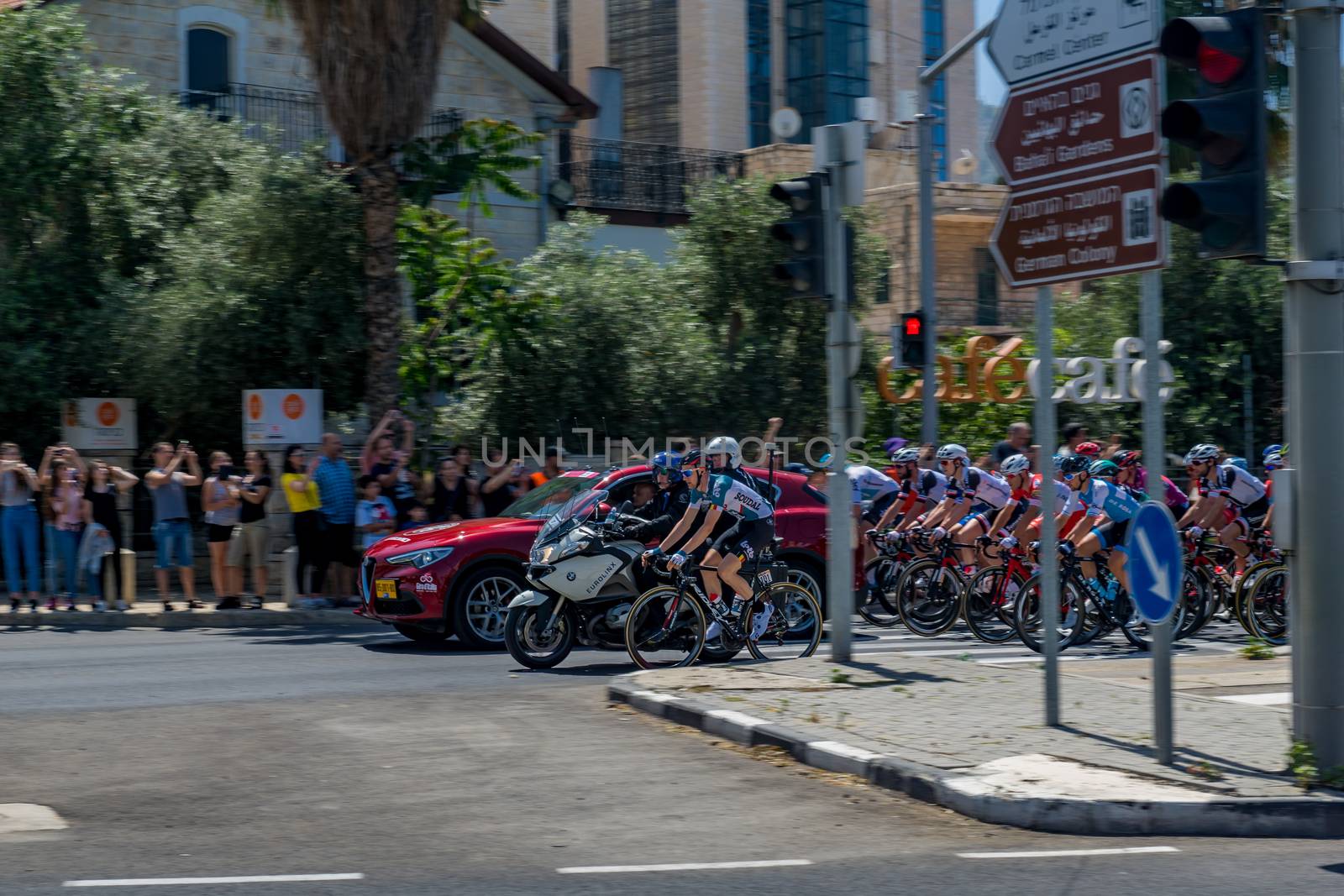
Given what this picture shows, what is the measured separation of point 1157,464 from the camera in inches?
316

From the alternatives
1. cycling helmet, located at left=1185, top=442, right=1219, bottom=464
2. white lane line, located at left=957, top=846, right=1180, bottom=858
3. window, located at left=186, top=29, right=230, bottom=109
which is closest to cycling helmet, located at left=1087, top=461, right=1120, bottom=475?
cycling helmet, located at left=1185, top=442, right=1219, bottom=464

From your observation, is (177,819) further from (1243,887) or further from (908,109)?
(908,109)

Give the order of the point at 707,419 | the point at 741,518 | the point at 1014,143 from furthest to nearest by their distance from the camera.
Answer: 1. the point at 707,419
2. the point at 741,518
3. the point at 1014,143

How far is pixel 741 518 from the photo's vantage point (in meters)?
12.8

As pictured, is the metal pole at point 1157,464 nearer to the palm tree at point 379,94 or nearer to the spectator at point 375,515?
the spectator at point 375,515

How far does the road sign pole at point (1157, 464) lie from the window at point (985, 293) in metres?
31.9

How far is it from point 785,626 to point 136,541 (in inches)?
412

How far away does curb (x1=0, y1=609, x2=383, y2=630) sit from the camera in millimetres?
17156

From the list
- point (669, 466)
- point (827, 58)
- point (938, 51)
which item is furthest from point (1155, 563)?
point (938, 51)

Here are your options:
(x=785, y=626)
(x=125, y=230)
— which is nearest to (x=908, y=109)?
(x=125, y=230)

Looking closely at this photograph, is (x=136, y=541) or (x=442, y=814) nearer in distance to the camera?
(x=442, y=814)

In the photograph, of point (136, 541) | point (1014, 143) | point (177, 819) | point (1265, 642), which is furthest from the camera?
point (136, 541)

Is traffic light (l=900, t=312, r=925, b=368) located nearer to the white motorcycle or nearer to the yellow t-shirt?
the yellow t-shirt

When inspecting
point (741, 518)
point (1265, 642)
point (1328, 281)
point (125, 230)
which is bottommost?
point (1265, 642)
